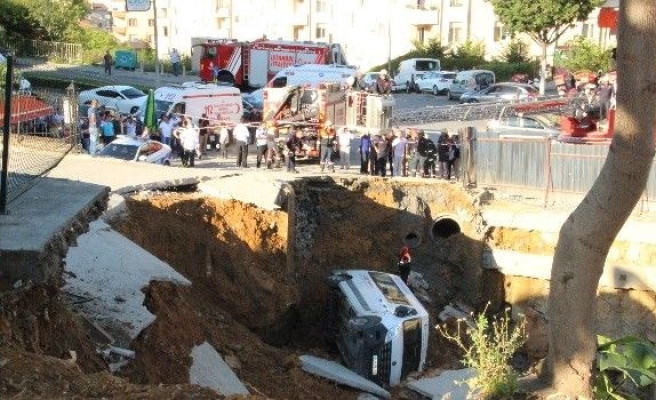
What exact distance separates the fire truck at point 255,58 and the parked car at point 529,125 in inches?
699

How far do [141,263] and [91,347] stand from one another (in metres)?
3.87

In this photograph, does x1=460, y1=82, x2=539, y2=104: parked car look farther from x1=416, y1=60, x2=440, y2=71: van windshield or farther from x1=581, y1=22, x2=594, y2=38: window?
x1=581, y1=22, x2=594, y2=38: window

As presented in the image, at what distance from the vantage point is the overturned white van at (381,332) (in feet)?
56.6

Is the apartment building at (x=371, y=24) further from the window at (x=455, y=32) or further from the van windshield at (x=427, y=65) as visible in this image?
the van windshield at (x=427, y=65)

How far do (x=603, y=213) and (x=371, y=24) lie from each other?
53.0 m

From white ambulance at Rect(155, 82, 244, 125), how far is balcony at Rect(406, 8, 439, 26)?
27.9 metres

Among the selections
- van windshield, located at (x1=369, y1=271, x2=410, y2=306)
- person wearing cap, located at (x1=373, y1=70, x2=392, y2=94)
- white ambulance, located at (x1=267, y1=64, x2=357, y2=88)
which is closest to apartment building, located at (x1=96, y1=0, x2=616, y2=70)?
white ambulance, located at (x1=267, y1=64, x2=357, y2=88)

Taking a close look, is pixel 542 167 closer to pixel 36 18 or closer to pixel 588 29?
pixel 588 29

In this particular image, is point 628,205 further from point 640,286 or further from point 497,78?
point 497,78

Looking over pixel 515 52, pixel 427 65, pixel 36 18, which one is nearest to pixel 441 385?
pixel 427 65

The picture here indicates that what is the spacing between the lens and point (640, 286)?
20359mm

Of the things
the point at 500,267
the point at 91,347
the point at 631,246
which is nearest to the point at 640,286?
the point at 631,246

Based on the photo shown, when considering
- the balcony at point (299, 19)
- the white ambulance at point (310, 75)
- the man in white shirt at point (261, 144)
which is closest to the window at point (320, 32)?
the balcony at point (299, 19)

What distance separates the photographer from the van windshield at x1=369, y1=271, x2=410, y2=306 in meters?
18.2
